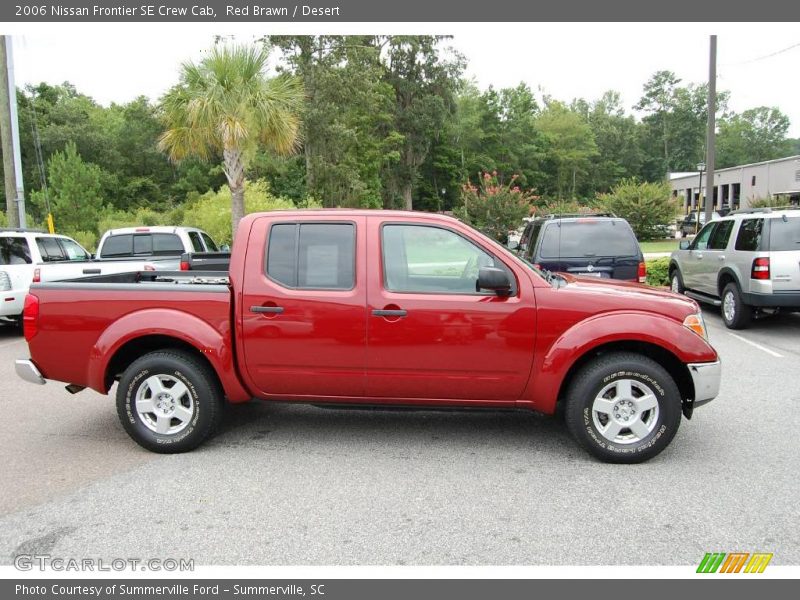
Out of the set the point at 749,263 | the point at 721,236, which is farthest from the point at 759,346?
the point at 721,236

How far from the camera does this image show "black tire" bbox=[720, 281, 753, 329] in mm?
9812

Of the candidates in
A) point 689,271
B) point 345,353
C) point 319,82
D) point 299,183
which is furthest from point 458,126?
point 345,353

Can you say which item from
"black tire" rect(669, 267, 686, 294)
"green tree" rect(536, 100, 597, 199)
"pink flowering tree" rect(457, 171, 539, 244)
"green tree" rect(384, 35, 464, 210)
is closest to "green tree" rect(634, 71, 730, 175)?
"green tree" rect(536, 100, 597, 199)

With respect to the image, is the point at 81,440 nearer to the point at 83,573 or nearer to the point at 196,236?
the point at 83,573

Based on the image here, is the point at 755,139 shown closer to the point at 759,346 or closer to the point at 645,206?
→ the point at 645,206

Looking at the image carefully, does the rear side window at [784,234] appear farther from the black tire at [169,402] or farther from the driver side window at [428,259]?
the black tire at [169,402]

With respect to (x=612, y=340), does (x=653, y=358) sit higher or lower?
lower

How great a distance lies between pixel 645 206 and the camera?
33.8m

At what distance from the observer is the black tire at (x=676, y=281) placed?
12.6 meters

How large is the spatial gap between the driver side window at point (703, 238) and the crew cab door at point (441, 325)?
27.1 ft

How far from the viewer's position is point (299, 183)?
36781 millimetres

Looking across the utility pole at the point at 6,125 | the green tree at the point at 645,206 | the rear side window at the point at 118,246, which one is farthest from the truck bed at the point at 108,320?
the green tree at the point at 645,206

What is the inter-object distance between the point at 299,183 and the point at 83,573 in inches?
1371

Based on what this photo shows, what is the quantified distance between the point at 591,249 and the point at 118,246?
27.5 feet
